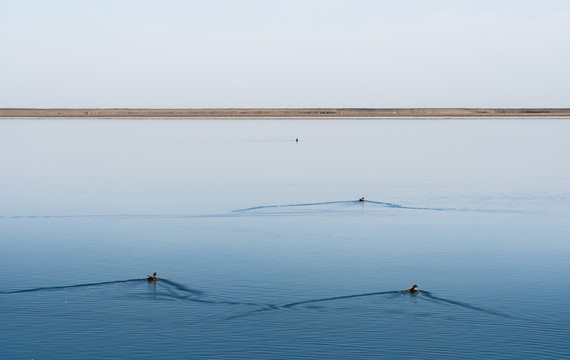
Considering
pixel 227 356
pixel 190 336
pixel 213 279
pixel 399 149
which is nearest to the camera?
pixel 227 356

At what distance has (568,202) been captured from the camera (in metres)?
72.4

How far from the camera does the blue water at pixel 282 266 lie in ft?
103

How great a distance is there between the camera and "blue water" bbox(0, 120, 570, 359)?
3138 cm

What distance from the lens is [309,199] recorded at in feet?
240

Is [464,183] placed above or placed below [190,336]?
above

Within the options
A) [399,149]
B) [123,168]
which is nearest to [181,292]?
[123,168]

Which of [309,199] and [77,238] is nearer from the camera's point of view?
[77,238]

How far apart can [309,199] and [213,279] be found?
1315 inches

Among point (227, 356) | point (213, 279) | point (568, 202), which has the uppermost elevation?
point (568, 202)

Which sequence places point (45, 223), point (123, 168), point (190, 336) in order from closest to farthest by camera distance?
point (190, 336), point (45, 223), point (123, 168)

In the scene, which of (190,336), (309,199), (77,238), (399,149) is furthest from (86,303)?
(399,149)

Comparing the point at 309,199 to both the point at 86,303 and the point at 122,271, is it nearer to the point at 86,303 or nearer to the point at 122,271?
the point at 122,271

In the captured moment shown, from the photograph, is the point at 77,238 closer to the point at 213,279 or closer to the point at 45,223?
the point at 45,223

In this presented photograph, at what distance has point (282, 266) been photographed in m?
43.7
